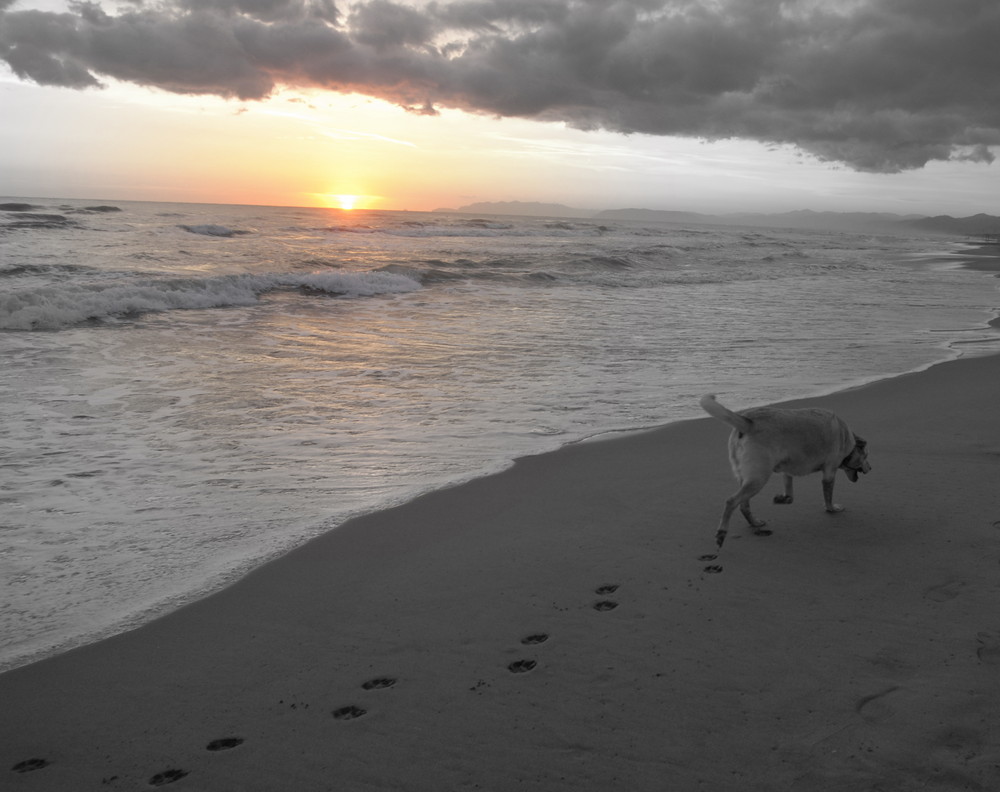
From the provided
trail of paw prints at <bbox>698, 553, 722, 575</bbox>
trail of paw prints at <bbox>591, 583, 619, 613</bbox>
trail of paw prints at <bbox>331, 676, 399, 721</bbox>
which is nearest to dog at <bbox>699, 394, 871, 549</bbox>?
trail of paw prints at <bbox>698, 553, 722, 575</bbox>

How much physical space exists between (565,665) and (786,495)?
246cm

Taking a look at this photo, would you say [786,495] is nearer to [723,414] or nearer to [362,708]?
[723,414]

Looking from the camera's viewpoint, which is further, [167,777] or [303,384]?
[303,384]

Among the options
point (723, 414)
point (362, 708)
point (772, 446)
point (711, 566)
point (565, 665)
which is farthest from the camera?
point (772, 446)

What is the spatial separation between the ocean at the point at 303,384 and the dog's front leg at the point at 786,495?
1036mm

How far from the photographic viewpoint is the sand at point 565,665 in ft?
8.42

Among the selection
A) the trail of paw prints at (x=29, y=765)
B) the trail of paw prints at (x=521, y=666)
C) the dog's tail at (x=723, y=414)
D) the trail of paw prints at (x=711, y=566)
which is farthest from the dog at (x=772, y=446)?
the trail of paw prints at (x=29, y=765)

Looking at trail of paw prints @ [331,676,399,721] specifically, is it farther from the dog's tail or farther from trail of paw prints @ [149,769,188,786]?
the dog's tail

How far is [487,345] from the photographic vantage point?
38.3 ft

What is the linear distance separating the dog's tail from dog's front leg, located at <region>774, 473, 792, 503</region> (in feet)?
2.50

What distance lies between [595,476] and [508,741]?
308 cm

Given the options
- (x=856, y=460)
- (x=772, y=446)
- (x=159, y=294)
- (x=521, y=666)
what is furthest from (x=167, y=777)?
(x=159, y=294)

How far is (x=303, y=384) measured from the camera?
8.86 metres

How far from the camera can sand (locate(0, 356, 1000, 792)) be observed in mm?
2566
